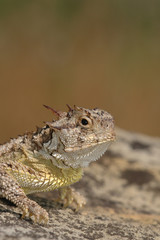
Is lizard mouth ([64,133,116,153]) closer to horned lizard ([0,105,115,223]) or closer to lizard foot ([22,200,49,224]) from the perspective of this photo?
horned lizard ([0,105,115,223])

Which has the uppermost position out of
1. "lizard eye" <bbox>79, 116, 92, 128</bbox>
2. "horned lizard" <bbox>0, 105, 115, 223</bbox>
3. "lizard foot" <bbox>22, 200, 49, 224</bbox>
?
"lizard eye" <bbox>79, 116, 92, 128</bbox>

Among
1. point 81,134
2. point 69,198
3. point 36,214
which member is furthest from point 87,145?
point 69,198

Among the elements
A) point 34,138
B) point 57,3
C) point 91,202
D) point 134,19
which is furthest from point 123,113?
point 34,138

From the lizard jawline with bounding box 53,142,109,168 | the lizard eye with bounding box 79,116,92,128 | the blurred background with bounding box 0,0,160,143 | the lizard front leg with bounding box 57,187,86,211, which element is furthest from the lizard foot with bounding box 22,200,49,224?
the blurred background with bounding box 0,0,160,143

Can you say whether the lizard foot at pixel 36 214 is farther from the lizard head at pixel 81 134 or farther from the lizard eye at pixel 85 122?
the lizard eye at pixel 85 122

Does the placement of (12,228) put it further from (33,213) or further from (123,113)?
(123,113)

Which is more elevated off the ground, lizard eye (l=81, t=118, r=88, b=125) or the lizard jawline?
lizard eye (l=81, t=118, r=88, b=125)
